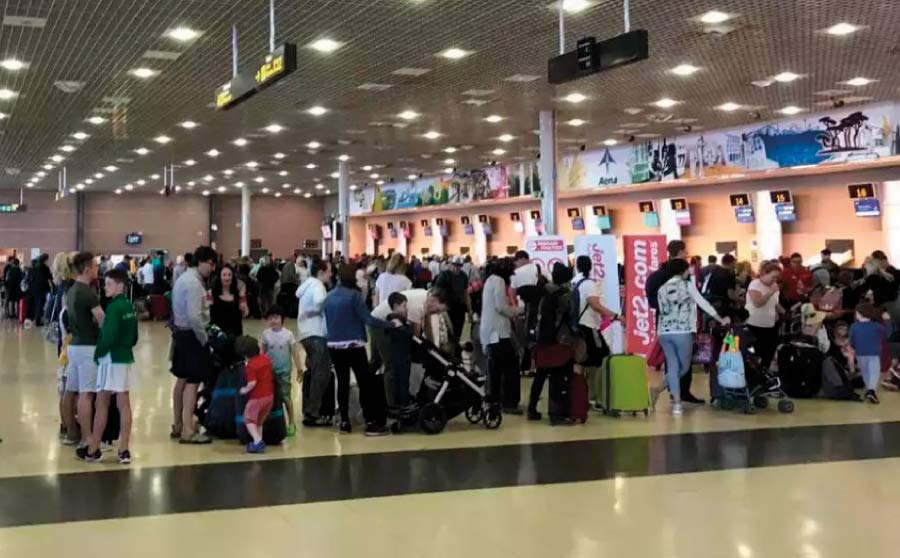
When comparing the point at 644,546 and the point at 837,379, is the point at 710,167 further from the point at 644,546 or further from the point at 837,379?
the point at 644,546

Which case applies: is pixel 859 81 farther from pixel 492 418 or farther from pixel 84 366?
pixel 84 366

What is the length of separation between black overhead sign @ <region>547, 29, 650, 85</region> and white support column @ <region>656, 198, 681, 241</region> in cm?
1296

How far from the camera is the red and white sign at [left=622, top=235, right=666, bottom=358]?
1040cm

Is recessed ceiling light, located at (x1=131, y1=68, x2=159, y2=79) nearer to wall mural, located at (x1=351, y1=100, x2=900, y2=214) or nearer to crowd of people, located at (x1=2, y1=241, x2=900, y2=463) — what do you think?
crowd of people, located at (x1=2, y1=241, x2=900, y2=463)

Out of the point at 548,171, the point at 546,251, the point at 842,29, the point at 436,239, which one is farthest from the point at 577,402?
the point at 436,239

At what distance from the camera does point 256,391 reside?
6754mm

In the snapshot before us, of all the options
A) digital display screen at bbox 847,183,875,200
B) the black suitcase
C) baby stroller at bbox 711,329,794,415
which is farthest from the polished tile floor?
digital display screen at bbox 847,183,875,200

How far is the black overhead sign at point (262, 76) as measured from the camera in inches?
328

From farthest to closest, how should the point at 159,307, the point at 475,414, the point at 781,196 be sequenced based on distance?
1. the point at 159,307
2. the point at 781,196
3. the point at 475,414

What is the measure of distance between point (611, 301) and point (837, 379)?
266cm

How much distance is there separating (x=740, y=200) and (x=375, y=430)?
1360 centimetres

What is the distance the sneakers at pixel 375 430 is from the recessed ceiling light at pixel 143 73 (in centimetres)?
720

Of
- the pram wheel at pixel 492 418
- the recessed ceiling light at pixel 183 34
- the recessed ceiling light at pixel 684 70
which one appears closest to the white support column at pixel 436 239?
the recessed ceiling light at pixel 684 70

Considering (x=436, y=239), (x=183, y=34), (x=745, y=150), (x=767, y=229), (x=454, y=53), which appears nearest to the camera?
(x=183, y=34)
